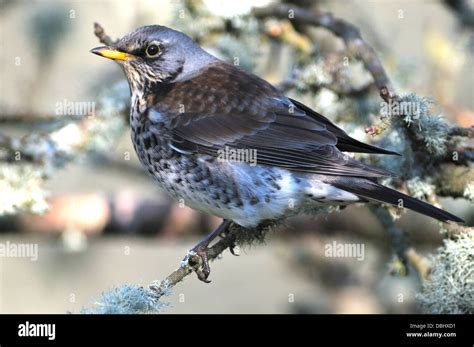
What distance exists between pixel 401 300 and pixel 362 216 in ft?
2.19

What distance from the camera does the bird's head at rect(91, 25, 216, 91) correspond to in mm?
4543

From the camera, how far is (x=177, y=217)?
224 inches

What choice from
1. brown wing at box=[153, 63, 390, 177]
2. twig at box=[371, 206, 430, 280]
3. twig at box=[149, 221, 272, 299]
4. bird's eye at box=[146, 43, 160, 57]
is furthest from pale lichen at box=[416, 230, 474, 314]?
bird's eye at box=[146, 43, 160, 57]

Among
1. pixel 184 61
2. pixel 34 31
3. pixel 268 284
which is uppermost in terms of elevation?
pixel 34 31

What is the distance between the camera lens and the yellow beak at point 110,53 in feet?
14.3

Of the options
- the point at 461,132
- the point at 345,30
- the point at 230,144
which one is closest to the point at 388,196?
the point at 461,132

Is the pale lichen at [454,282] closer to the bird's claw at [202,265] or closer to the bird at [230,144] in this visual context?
the bird at [230,144]

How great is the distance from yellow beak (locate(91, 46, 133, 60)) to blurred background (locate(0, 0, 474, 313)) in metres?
0.77

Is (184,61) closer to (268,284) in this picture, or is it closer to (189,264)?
(189,264)

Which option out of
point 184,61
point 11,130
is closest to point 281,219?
point 184,61

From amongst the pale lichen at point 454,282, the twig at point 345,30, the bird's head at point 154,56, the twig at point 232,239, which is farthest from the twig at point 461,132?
the bird's head at point 154,56

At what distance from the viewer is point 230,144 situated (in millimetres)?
4258

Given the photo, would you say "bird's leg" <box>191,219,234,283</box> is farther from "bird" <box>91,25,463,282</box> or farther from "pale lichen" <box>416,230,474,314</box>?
"pale lichen" <box>416,230,474,314</box>

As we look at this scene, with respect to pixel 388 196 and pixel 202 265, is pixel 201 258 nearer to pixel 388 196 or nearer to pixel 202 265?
pixel 202 265
